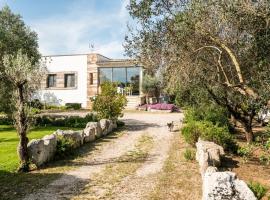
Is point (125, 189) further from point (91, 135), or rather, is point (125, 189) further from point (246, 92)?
point (91, 135)

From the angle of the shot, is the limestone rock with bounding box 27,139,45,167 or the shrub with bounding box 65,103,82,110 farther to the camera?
the shrub with bounding box 65,103,82,110

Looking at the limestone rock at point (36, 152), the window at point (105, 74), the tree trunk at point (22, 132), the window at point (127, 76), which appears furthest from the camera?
the window at point (105, 74)

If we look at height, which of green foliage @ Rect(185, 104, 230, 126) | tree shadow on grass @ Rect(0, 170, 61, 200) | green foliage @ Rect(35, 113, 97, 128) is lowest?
tree shadow on grass @ Rect(0, 170, 61, 200)

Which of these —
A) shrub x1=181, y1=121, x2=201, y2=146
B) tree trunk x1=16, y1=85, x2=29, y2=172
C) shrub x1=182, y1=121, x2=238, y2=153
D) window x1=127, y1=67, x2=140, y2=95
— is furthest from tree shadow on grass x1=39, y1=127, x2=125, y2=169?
window x1=127, y1=67, x2=140, y2=95

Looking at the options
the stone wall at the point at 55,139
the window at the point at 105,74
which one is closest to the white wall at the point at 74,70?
the window at the point at 105,74

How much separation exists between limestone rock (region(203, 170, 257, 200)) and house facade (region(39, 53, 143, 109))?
142ft

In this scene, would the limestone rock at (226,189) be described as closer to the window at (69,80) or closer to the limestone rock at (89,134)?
the limestone rock at (89,134)

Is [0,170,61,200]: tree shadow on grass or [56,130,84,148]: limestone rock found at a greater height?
[56,130,84,148]: limestone rock

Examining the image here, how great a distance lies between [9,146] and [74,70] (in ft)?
115

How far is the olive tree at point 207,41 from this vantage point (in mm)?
14797

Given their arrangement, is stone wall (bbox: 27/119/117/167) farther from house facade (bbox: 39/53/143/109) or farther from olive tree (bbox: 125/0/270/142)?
house facade (bbox: 39/53/143/109)

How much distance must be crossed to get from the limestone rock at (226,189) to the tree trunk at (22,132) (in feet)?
32.2

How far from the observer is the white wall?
56.4 m

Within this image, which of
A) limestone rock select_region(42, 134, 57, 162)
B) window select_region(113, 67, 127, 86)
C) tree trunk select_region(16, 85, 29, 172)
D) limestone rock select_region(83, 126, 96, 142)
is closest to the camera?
tree trunk select_region(16, 85, 29, 172)
